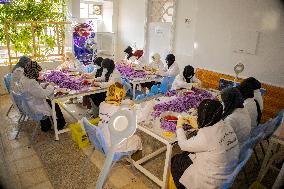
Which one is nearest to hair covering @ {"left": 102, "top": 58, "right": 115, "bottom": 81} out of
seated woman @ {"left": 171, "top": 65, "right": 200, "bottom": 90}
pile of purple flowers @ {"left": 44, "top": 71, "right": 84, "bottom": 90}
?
pile of purple flowers @ {"left": 44, "top": 71, "right": 84, "bottom": 90}

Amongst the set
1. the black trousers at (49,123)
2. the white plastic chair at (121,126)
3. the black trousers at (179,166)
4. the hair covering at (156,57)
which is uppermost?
the white plastic chair at (121,126)

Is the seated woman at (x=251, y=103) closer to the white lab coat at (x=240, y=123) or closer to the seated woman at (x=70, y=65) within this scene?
the white lab coat at (x=240, y=123)

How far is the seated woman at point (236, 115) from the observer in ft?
10.1

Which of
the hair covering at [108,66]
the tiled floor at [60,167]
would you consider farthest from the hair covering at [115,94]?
the hair covering at [108,66]

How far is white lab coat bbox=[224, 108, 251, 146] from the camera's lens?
306 centimetres

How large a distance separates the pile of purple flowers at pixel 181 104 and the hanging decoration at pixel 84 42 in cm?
604

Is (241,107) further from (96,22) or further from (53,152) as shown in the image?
(96,22)

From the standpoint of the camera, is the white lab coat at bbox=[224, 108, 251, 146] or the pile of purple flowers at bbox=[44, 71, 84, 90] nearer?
the white lab coat at bbox=[224, 108, 251, 146]

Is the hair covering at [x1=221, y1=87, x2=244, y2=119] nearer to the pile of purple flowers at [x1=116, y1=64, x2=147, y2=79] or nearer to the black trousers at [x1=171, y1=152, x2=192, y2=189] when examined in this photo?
the black trousers at [x1=171, y1=152, x2=192, y2=189]

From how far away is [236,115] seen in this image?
313cm

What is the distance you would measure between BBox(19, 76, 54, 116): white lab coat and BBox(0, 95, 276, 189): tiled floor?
672 mm

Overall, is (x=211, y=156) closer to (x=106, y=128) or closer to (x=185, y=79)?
(x=106, y=128)

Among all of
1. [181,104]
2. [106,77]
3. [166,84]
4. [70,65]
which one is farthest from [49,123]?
[181,104]

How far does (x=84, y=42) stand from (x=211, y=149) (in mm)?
7953
